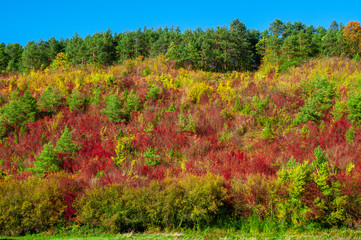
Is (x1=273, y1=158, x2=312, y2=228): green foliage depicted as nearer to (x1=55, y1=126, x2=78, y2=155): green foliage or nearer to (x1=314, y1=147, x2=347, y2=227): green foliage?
(x1=314, y1=147, x2=347, y2=227): green foliage

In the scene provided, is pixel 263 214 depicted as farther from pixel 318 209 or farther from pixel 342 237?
pixel 342 237

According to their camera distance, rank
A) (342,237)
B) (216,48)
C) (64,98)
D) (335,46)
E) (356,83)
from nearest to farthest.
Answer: (342,237)
(356,83)
(64,98)
(335,46)
(216,48)

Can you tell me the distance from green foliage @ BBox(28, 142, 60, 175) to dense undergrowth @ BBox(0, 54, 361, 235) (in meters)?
0.04

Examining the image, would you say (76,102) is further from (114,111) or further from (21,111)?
(114,111)

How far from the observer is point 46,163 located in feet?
30.8

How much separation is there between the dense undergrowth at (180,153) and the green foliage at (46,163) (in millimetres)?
41

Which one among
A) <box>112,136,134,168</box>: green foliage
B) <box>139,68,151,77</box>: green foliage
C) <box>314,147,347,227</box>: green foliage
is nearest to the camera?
<box>314,147,347,227</box>: green foliage

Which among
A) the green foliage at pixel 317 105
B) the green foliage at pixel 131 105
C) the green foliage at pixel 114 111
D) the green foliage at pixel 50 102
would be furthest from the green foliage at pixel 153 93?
the green foliage at pixel 317 105

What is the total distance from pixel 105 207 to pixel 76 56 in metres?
34.7

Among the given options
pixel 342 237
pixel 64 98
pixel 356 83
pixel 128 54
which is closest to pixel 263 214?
pixel 342 237

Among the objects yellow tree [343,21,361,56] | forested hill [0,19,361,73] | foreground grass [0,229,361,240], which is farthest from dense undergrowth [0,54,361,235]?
yellow tree [343,21,361,56]

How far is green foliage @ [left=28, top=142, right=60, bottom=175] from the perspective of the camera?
365 inches

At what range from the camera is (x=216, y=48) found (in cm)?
3356

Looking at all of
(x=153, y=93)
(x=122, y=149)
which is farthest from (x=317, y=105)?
(x=122, y=149)
